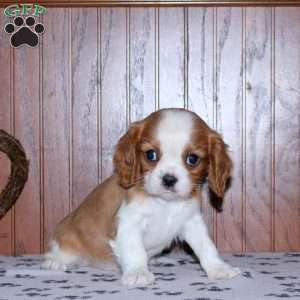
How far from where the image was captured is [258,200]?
3.75m

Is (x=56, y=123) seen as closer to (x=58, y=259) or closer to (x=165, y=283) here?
(x=58, y=259)

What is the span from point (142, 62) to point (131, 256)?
117 cm

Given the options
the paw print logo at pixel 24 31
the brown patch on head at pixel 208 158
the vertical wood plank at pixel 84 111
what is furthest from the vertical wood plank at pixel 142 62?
the brown patch on head at pixel 208 158

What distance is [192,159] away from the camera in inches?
115


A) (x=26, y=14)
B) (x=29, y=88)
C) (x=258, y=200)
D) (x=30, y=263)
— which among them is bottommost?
(x=30, y=263)

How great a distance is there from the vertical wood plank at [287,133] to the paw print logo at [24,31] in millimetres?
1183

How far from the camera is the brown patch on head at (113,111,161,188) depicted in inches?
117

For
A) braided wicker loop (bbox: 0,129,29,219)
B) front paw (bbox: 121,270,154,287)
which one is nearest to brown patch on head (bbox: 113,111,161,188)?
front paw (bbox: 121,270,154,287)

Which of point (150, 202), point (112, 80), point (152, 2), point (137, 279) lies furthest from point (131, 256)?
point (152, 2)

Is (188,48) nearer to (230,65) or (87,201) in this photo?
(230,65)

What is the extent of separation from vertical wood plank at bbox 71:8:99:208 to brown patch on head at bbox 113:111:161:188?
642 mm

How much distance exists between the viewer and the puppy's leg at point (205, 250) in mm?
2943

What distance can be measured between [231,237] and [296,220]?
0.33 m

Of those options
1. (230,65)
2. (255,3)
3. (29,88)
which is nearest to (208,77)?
(230,65)
